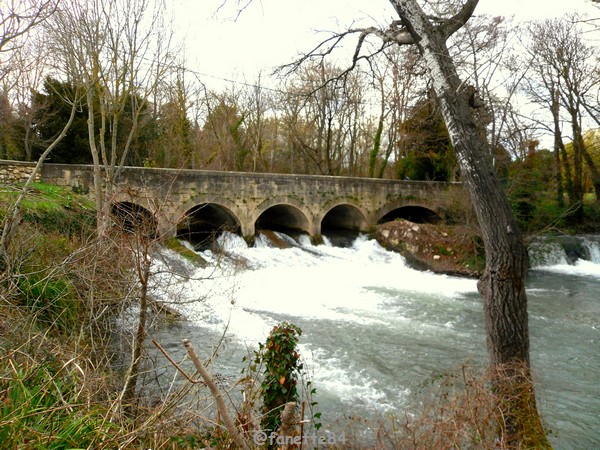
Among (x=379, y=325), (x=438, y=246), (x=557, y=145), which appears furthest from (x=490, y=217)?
(x=557, y=145)

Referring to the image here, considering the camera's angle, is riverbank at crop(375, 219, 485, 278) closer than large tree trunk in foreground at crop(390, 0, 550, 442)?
No

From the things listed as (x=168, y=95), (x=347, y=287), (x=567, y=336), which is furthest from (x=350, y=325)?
(x=168, y=95)

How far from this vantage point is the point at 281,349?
354cm

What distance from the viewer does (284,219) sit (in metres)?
17.8

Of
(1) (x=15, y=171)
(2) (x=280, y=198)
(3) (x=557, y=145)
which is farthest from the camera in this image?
(3) (x=557, y=145)

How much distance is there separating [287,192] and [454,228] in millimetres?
5937

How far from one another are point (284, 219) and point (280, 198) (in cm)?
268

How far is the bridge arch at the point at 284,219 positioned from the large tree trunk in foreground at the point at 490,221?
1157 cm

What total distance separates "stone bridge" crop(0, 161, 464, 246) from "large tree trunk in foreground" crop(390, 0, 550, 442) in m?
7.96

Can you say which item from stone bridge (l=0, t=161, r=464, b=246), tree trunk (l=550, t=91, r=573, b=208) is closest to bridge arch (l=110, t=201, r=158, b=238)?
stone bridge (l=0, t=161, r=464, b=246)

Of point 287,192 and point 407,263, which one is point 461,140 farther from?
point 287,192

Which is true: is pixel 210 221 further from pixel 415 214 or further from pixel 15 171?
pixel 415 214

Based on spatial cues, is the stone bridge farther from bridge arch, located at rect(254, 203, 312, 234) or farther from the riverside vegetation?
the riverside vegetation

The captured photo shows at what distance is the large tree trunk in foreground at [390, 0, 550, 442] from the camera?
373 cm
